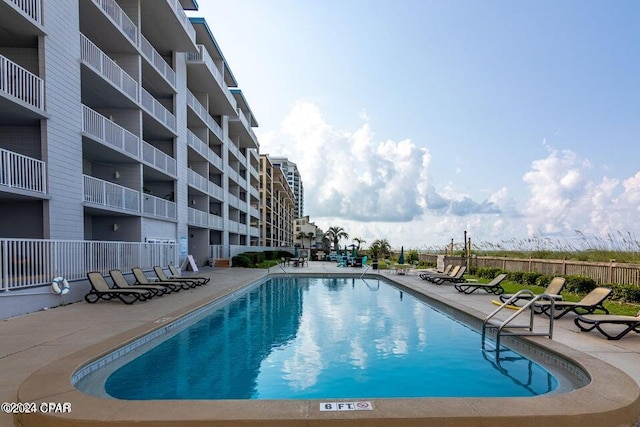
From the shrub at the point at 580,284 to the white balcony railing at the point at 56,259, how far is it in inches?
647

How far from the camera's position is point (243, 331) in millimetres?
8875

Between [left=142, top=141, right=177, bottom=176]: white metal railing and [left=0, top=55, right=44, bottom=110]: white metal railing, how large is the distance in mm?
6223

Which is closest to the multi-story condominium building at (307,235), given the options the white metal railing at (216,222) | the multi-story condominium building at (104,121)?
the white metal railing at (216,222)

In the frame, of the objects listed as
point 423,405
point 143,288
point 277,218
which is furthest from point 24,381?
point 277,218

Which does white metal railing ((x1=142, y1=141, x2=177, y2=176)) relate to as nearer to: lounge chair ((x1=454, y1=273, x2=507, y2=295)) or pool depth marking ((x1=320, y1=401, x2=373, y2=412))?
lounge chair ((x1=454, y1=273, x2=507, y2=295))

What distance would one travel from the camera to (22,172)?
10039mm

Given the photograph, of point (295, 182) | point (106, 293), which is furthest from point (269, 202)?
point (295, 182)

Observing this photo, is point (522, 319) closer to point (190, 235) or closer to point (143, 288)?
point (143, 288)

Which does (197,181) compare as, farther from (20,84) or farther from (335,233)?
(335,233)

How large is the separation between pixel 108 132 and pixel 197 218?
34.5 ft

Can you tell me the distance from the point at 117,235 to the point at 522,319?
16222 millimetres

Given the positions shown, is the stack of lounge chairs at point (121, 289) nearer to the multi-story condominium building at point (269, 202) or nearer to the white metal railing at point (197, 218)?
the white metal railing at point (197, 218)

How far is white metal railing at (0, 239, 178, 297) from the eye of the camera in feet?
28.8

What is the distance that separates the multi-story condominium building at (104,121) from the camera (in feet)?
34.7
